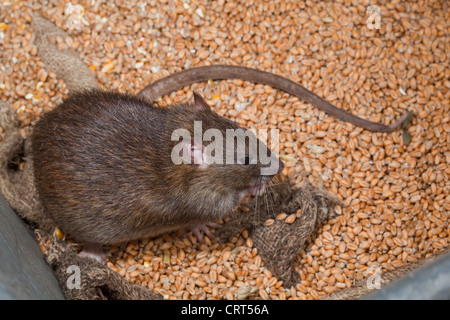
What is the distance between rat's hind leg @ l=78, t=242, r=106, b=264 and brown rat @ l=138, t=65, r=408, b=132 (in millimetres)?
1086

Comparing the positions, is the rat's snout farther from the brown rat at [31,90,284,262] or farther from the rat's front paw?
the rat's front paw

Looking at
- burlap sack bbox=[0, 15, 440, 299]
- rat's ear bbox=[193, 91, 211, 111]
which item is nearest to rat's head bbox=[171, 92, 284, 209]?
rat's ear bbox=[193, 91, 211, 111]

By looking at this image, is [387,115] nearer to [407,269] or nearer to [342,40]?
[342,40]

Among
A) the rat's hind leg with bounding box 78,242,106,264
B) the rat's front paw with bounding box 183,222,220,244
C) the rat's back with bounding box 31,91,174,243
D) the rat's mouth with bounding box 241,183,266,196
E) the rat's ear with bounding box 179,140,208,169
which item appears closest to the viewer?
the rat's ear with bounding box 179,140,208,169

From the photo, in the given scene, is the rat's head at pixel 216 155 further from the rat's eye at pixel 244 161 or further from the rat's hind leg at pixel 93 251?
the rat's hind leg at pixel 93 251

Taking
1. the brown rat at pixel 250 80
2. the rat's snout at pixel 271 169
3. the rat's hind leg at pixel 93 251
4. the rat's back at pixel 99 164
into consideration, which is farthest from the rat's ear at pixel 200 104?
the rat's hind leg at pixel 93 251

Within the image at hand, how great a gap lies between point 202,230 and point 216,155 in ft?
2.84

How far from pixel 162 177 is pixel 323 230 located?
1233mm

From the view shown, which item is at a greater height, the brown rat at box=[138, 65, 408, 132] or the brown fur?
the brown rat at box=[138, 65, 408, 132]

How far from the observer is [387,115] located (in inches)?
153

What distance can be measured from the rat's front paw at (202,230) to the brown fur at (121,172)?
1.35 ft

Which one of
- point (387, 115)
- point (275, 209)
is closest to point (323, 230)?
point (275, 209)

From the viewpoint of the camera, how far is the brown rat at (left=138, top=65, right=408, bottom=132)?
12.4 ft
